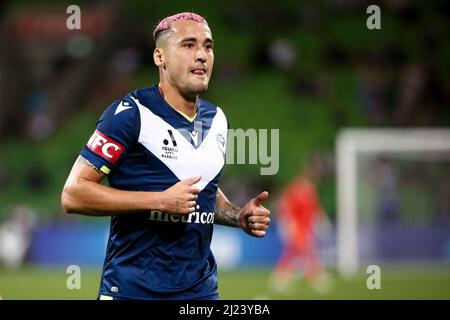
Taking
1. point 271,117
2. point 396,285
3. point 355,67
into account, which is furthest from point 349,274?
point 355,67

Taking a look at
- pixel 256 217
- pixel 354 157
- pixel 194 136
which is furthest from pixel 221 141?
pixel 354 157

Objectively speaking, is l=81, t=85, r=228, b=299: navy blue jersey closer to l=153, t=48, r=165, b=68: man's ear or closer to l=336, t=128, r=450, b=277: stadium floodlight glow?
l=153, t=48, r=165, b=68: man's ear

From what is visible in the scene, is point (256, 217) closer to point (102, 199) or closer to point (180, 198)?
point (180, 198)

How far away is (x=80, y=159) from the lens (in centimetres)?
493

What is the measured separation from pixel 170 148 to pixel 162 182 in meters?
0.20

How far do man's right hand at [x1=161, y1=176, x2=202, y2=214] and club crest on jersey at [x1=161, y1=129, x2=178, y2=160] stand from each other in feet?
1.04

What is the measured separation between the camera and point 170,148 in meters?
5.09

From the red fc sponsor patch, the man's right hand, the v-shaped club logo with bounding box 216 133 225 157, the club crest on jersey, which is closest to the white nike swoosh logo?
the red fc sponsor patch

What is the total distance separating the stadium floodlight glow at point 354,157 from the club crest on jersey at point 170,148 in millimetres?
13587

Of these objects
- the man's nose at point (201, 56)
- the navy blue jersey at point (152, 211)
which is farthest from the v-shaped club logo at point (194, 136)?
the man's nose at point (201, 56)

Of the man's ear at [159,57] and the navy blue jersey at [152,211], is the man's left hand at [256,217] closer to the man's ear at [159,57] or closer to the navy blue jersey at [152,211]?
the navy blue jersey at [152,211]

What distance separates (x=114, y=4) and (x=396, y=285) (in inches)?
601

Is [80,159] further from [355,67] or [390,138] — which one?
[355,67]

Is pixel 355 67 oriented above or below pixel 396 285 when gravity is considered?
above
